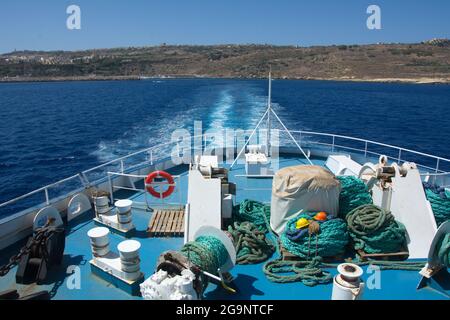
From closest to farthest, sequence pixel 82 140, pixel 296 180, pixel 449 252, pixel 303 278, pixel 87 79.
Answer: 1. pixel 449 252
2. pixel 303 278
3. pixel 296 180
4. pixel 82 140
5. pixel 87 79

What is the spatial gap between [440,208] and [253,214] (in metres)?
3.65

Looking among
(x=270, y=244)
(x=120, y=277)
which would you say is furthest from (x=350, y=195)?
(x=120, y=277)

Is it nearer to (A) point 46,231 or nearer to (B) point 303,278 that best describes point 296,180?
A: (B) point 303,278

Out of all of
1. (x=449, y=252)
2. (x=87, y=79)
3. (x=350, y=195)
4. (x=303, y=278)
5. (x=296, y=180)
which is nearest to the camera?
(x=449, y=252)

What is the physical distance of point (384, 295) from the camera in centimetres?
528

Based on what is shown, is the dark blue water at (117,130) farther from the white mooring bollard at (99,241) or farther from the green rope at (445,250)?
the green rope at (445,250)

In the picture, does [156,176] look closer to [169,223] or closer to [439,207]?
[169,223]

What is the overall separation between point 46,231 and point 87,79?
130909mm

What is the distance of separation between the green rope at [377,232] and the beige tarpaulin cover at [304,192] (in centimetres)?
49

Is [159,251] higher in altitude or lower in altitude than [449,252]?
lower

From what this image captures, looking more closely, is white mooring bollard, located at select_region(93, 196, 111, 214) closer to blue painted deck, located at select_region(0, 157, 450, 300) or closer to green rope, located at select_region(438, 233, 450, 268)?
blue painted deck, located at select_region(0, 157, 450, 300)

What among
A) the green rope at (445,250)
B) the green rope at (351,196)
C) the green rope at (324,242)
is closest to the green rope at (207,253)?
the green rope at (324,242)

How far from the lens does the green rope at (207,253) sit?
4.92 meters

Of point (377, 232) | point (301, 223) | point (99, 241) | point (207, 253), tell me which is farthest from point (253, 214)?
point (99, 241)
